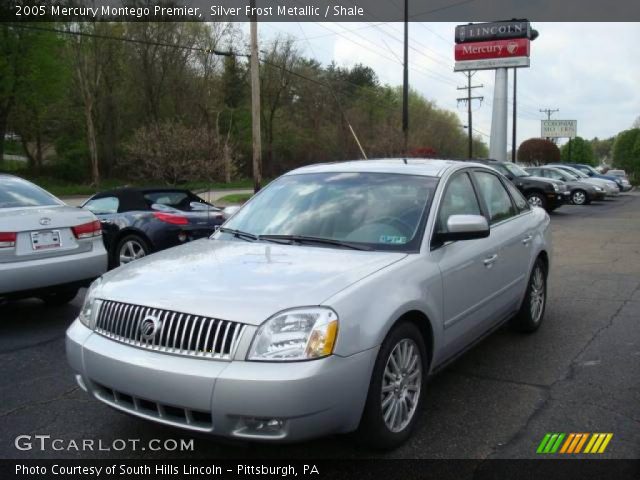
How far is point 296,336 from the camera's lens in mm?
2643

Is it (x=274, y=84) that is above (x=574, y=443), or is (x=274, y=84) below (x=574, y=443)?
above

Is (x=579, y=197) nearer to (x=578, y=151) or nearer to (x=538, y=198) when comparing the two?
(x=538, y=198)

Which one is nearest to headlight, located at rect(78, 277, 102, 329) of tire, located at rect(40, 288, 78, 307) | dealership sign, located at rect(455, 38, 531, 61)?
tire, located at rect(40, 288, 78, 307)

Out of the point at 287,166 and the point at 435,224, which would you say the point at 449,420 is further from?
the point at 287,166

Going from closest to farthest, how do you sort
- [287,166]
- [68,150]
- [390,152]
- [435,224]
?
[435,224] → [68,150] → [390,152] → [287,166]

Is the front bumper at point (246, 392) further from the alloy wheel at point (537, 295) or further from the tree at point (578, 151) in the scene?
the tree at point (578, 151)

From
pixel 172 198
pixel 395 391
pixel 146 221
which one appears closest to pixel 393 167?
pixel 395 391

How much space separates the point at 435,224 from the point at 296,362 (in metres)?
1.54

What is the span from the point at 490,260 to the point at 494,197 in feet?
3.00

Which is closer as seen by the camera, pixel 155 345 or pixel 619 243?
pixel 155 345

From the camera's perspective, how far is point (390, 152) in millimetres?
49562

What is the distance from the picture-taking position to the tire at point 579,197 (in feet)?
79.6

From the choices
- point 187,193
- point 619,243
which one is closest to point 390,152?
point 619,243

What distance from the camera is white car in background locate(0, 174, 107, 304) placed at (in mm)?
5137
